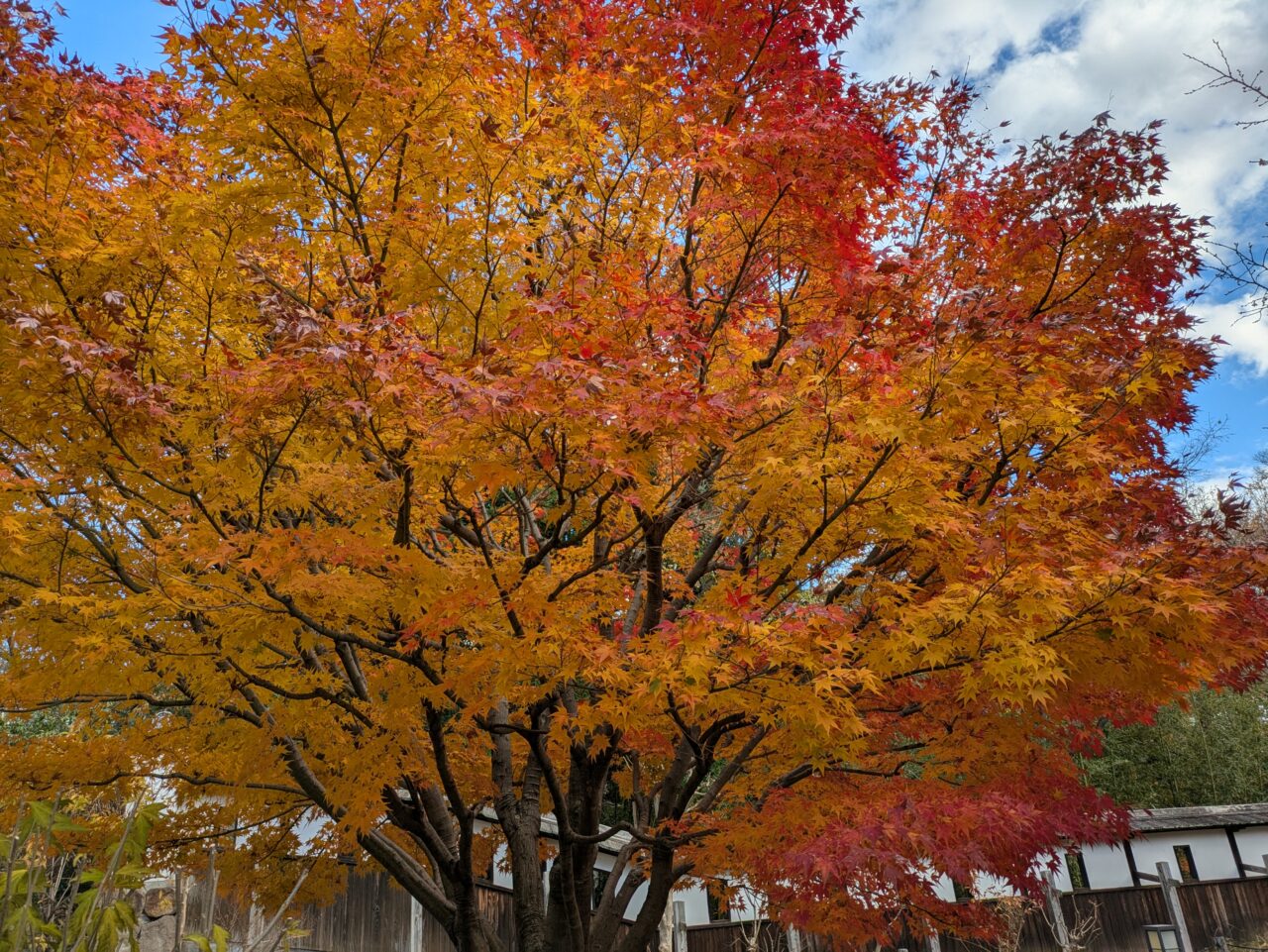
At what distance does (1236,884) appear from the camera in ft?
53.7

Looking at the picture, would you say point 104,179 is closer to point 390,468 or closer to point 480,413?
point 390,468

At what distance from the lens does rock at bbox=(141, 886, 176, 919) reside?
27.3ft

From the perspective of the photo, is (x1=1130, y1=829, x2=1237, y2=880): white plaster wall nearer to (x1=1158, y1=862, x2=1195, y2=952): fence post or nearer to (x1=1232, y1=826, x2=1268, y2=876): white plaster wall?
(x1=1232, y1=826, x2=1268, y2=876): white plaster wall

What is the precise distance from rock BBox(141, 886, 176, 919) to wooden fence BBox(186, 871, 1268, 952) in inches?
69.9

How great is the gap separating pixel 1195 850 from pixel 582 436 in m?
21.1

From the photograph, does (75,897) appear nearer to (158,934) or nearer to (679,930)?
(158,934)

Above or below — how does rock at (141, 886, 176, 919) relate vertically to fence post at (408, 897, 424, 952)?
above

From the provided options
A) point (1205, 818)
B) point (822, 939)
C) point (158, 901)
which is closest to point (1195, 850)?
point (1205, 818)

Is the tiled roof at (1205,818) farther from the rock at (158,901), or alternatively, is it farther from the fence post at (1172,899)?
the rock at (158,901)

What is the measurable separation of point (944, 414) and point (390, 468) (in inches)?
141

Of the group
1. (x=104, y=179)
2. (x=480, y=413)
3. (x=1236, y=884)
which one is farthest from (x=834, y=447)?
(x=1236, y=884)

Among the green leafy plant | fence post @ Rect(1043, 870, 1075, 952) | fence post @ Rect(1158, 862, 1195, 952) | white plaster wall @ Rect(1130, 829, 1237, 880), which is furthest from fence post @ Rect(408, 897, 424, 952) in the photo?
white plaster wall @ Rect(1130, 829, 1237, 880)

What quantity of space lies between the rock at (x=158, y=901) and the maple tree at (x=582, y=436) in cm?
224

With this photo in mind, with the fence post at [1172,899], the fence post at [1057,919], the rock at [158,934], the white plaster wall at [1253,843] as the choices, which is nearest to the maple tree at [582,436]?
the rock at [158,934]
